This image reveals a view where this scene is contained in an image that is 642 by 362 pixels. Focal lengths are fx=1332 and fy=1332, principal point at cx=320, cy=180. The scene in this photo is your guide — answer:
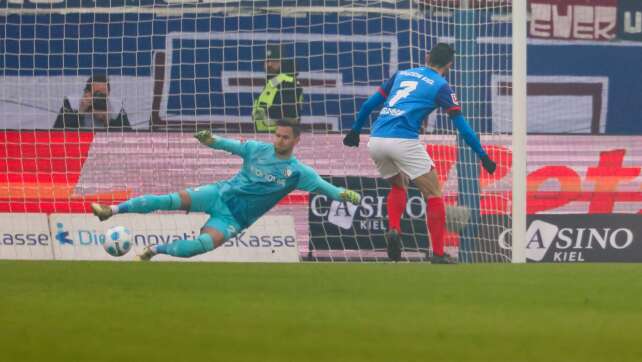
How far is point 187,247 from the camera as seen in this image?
9.54m

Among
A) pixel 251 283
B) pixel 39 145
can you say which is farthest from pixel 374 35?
pixel 251 283

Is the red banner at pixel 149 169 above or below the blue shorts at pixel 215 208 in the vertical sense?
below

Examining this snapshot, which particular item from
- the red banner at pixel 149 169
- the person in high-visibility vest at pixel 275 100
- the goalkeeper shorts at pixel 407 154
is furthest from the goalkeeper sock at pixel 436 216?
the person in high-visibility vest at pixel 275 100

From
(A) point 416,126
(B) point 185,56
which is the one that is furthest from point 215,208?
(B) point 185,56

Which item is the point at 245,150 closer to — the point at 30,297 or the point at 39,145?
the point at 30,297

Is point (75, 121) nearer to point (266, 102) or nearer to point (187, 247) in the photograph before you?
point (266, 102)

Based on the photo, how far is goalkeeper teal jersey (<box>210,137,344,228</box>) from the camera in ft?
32.0

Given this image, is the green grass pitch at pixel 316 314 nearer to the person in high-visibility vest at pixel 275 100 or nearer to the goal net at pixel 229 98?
the goal net at pixel 229 98

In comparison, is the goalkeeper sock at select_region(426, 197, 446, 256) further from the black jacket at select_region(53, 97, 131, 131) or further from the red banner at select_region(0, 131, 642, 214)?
the black jacket at select_region(53, 97, 131, 131)

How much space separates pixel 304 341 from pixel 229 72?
10.3 m

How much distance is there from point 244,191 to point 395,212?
1129 millimetres

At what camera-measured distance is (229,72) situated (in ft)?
49.1

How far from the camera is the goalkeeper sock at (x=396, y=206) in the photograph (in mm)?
9719

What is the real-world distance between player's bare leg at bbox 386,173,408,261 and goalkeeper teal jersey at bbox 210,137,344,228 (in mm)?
535
